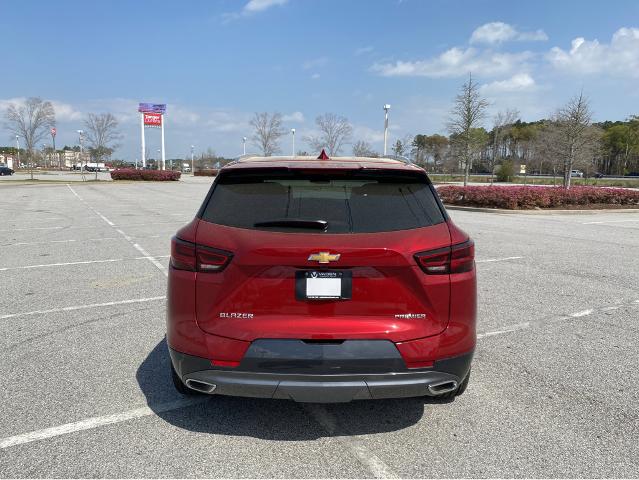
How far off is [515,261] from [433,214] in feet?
19.7

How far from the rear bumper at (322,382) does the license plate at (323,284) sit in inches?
16.0

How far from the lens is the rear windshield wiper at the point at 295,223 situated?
2.46 meters

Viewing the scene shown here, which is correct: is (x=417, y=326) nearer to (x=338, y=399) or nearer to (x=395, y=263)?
(x=395, y=263)

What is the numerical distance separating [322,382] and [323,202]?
979 mm

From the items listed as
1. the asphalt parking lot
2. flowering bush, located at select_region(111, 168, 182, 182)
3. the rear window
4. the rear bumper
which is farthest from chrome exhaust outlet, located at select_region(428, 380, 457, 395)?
flowering bush, located at select_region(111, 168, 182, 182)

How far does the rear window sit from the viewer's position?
250 centimetres

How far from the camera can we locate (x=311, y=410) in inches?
119

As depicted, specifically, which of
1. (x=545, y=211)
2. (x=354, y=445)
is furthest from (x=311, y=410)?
(x=545, y=211)

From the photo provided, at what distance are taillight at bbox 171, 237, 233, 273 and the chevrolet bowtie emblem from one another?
1.45 ft

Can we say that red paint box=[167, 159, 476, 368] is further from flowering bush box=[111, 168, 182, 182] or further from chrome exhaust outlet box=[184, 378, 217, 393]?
flowering bush box=[111, 168, 182, 182]

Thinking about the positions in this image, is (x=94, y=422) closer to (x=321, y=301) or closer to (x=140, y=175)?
(x=321, y=301)

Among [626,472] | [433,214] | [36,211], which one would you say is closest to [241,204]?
[433,214]

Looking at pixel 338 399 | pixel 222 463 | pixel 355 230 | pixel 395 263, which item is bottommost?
pixel 222 463

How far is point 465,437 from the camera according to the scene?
270 cm
